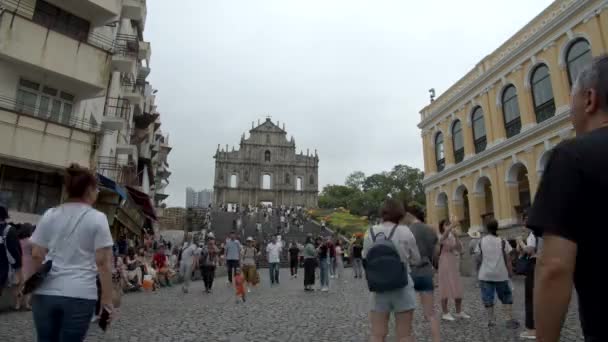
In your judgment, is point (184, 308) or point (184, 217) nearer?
point (184, 308)

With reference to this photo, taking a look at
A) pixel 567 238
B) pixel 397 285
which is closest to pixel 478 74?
pixel 397 285

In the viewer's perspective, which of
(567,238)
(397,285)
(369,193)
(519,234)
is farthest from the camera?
(369,193)

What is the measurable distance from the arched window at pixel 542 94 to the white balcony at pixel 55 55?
54.6 feet

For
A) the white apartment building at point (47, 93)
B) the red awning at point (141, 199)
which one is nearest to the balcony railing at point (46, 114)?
the white apartment building at point (47, 93)

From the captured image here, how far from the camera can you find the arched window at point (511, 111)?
18172 mm

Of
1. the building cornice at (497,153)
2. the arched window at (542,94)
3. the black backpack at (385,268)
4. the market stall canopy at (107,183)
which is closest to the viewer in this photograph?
the black backpack at (385,268)

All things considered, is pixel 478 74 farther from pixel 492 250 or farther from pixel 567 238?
pixel 567 238

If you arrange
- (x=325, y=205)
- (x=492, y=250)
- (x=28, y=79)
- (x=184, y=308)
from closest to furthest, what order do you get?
(x=492, y=250) → (x=184, y=308) → (x=28, y=79) → (x=325, y=205)

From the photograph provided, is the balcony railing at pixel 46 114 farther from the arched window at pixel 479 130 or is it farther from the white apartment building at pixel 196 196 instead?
the white apartment building at pixel 196 196

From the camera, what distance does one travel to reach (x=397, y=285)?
3.67 meters

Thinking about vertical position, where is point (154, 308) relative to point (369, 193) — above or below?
below

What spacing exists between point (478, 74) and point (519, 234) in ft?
Result: 27.0

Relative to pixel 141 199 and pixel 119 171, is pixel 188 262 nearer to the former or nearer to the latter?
pixel 119 171

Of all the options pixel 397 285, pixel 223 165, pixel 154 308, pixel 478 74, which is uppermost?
pixel 223 165
